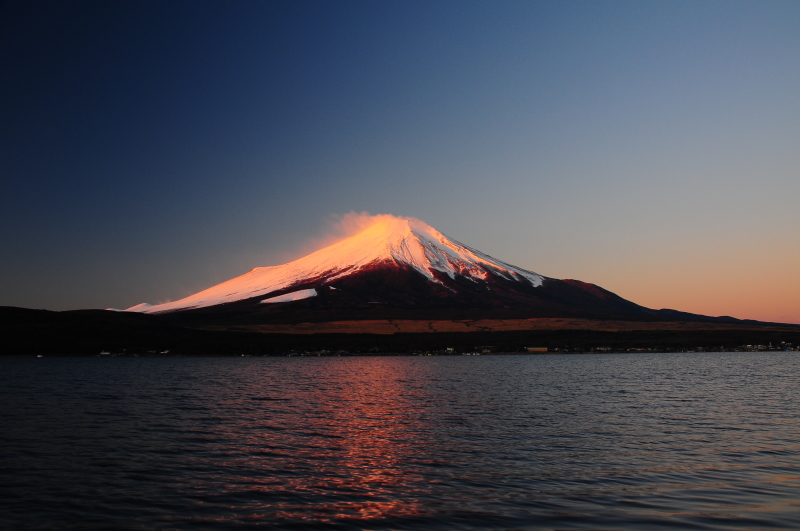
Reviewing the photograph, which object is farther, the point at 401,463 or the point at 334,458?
the point at 334,458

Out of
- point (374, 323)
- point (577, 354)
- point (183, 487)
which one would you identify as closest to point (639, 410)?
point (183, 487)

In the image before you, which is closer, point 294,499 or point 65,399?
point 294,499

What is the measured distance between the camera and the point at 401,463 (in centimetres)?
2347

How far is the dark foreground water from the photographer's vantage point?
16281 millimetres

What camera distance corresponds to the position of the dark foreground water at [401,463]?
16281mm

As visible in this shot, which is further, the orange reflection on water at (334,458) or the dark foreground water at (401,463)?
the orange reflection on water at (334,458)

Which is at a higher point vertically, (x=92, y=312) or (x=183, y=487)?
(x=92, y=312)

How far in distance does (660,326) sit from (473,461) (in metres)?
194

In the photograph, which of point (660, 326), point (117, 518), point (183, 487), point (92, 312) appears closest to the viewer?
point (117, 518)

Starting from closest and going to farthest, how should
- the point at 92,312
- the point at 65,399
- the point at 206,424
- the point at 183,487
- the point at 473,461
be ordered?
the point at 183,487 → the point at 473,461 → the point at 206,424 → the point at 65,399 → the point at 92,312

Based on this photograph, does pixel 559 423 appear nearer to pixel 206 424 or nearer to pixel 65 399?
pixel 206 424

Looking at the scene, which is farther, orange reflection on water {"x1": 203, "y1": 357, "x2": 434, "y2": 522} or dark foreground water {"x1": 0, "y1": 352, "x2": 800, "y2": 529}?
orange reflection on water {"x1": 203, "y1": 357, "x2": 434, "y2": 522}

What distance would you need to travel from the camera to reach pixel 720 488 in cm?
1902

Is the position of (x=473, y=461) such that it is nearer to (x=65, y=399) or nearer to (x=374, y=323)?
(x=65, y=399)
